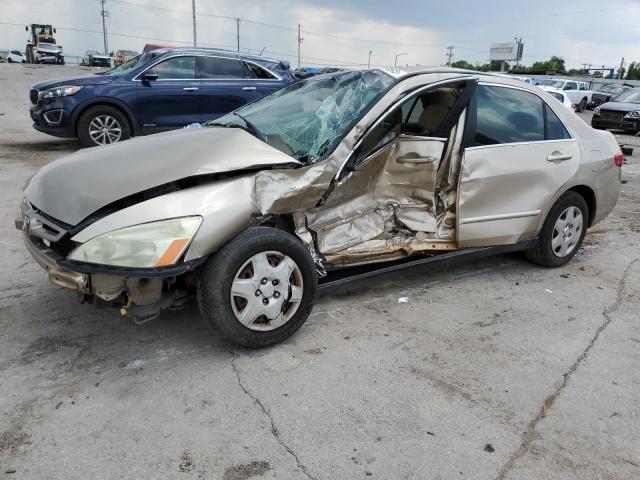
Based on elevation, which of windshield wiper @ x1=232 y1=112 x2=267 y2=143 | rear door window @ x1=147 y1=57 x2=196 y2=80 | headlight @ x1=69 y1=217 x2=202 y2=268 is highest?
rear door window @ x1=147 y1=57 x2=196 y2=80

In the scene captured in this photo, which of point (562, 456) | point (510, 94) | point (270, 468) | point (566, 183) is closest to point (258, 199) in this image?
point (270, 468)

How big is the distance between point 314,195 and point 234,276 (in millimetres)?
781

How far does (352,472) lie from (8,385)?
72.8 inches

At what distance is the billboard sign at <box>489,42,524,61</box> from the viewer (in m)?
80.9

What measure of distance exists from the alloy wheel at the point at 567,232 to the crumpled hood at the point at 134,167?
2.68 m

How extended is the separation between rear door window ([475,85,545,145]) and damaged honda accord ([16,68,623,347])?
0.01m

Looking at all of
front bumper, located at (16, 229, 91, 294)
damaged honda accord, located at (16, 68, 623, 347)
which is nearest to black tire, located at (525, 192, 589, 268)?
damaged honda accord, located at (16, 68, 623, 347)

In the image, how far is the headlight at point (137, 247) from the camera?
262 centimetres

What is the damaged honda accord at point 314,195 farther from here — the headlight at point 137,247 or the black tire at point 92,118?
the black tire at point 92,118

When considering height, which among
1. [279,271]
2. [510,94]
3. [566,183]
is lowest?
[279,271]

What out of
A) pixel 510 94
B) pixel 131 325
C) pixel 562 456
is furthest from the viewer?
pixel 510 94

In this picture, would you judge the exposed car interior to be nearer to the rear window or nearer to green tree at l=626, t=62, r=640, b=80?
the rear window

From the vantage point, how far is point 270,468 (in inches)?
89.1

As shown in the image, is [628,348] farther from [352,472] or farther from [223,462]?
[223,462]
